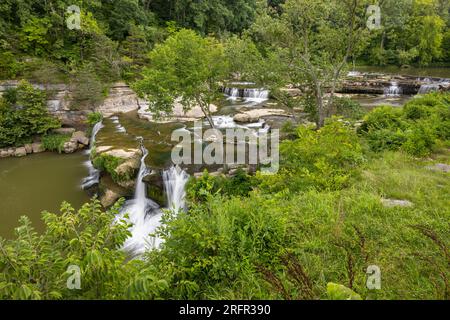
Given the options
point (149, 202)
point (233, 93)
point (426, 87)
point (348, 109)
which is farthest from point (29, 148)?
point (426, 87)

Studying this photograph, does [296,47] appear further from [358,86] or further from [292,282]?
[358,86]

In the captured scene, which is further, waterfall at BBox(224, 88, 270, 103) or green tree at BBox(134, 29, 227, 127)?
waterfall at BBox(224, 88, 270, 103)

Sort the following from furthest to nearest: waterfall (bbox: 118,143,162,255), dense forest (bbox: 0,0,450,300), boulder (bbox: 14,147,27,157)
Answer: boulder (bbox: 14,147,27,157)
waterfall (bbox: 118,143,162,255)
dense forest (bbox: 0,0,450,300)

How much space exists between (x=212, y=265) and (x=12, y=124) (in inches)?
599

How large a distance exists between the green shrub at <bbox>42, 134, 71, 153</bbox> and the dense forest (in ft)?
0.24

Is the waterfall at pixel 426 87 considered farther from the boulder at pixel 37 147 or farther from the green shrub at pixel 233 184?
the boulder at pixel 37 147

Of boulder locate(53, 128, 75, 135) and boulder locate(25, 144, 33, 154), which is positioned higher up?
boulder locate(53, 128, 75, 135)

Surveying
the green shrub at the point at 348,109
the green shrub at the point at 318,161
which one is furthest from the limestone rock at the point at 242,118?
the green shrub at the point at 318,161

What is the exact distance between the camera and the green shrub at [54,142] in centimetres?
1465

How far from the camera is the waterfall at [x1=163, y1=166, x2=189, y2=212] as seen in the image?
9.51m

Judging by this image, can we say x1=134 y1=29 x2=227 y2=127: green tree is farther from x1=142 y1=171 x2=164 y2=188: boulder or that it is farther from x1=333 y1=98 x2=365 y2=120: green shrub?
x1=333 y1=98 x2=365 y2=120: green shrub

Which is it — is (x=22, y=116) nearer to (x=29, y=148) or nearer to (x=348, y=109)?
(x=29, y=148)

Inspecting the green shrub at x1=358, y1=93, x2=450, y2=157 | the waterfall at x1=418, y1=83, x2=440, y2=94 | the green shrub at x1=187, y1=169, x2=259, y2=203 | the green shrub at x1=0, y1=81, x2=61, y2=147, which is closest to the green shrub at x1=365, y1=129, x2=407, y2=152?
the green shrub at x1=358, y1=93, x2=450, y2=157

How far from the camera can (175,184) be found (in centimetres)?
978
